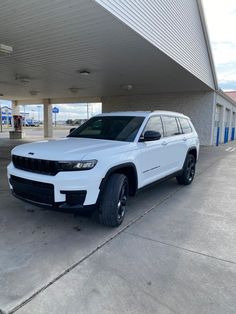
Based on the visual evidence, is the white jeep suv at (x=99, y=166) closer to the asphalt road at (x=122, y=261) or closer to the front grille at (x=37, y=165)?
the front grille at (x=37, y=165)

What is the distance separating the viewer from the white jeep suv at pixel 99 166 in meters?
3.38

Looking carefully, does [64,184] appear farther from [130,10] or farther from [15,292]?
[130,10]

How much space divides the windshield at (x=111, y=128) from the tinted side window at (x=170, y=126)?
911 millimetres

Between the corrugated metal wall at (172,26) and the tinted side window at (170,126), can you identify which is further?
the corrugated metal wall at (172,26)

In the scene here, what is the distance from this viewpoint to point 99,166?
11.4 ft

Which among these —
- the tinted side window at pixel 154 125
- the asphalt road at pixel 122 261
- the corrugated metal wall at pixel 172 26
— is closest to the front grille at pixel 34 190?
the asphalt road at pixel 122 261

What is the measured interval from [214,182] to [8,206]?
5.19 metres

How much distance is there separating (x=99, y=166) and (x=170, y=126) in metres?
2.80

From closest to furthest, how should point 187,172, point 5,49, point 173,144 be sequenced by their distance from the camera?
point 173,144 < point 187,172 < point 5,49

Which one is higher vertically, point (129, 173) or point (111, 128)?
point (111, 128)

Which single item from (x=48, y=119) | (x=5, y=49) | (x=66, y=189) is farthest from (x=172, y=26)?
(x=48, y=119)

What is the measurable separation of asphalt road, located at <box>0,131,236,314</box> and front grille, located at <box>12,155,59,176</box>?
0.90m

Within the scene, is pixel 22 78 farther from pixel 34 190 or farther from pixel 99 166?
pixel 99 166

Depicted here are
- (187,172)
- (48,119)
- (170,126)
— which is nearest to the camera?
(170,126)
